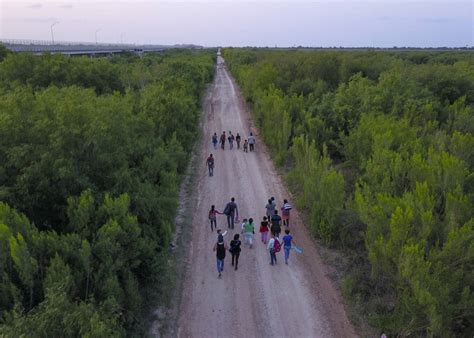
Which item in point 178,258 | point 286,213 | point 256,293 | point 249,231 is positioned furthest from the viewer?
point 286,213

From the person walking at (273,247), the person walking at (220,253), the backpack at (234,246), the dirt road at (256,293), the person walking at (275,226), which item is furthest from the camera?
the person walking at (275,226)

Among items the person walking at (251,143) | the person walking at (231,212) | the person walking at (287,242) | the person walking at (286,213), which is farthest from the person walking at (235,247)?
the person walking at (251,143)

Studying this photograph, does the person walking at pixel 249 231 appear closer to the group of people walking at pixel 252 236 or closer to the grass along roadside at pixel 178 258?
the group of people walking at pixel 252 236

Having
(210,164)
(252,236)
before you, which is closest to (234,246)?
(252,236)

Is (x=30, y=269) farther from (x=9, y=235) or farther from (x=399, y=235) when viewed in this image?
(x=399, y=235)

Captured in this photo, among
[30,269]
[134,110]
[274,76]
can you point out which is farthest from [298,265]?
[274,76]

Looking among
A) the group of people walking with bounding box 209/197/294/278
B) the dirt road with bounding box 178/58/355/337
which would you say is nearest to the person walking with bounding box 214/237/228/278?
the group of people walking with bounding box 209/197/294/278

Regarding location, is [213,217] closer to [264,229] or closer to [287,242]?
[264,229]
